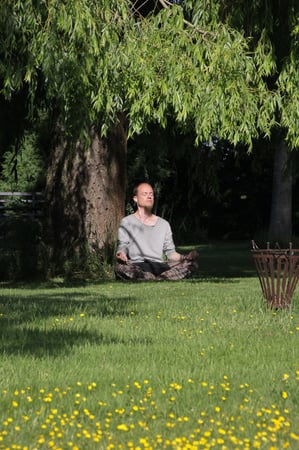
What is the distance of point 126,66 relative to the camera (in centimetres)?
Result: 1004

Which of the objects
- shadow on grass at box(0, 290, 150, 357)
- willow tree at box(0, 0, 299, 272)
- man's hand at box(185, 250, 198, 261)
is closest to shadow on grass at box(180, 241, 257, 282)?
man's hand at box(185, 250, 198, 261)

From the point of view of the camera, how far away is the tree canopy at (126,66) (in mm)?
9492

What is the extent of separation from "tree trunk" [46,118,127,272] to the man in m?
0.82

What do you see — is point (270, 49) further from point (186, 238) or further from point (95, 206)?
point (186, 238)

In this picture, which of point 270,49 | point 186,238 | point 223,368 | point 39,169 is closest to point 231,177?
point 186,238

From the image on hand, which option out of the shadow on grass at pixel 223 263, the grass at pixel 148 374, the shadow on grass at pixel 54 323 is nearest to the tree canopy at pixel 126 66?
the shadow on grass at pixel 54 323

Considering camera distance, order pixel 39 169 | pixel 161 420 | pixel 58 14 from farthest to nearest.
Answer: pixel 39 169 < pixel 58 14 < pixel 161 420

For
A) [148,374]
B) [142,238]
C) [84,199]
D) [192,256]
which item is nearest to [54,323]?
[148,374]

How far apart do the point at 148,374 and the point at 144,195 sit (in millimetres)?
8221

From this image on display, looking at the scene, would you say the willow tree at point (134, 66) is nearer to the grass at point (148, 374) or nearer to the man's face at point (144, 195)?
the grass at point (148, 374)

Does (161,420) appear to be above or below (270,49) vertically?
below

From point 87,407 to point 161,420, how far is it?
49cm

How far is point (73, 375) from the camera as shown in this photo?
6.18 m

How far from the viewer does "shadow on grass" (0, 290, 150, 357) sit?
7.42 metres
